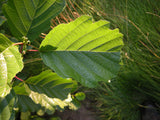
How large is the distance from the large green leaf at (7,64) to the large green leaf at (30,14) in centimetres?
9

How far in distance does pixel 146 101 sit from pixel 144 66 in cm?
36

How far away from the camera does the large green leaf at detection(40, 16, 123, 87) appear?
444 millimetres

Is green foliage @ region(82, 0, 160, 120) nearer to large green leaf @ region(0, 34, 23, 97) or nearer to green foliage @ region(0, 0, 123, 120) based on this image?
green foliage @ region(0, 0, 123, 120)

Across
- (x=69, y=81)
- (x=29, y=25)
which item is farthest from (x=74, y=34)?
(x=69, y=81)

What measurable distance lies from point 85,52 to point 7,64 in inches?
9.4

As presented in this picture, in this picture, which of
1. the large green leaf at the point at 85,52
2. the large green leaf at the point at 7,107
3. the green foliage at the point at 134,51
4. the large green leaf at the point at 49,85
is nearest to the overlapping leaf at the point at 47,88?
the large green leaf at the point at 49,85

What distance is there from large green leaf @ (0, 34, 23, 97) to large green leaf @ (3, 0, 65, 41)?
89 millimetres

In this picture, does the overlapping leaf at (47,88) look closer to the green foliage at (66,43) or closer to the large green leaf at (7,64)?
the green foliage at (66,43)

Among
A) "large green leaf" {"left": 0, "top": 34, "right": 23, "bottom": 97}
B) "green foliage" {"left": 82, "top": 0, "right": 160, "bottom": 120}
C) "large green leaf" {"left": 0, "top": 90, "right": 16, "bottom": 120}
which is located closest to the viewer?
"large green leaf" {"left": 0, "top": 34, "right": 23, "bottom": 97}

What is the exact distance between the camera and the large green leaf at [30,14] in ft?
1.44

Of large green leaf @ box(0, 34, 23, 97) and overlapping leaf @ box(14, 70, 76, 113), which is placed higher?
large green leaf @ box(0, 34, 23, 97)

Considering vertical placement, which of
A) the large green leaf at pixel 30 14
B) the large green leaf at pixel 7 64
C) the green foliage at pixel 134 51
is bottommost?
the green foliage at pixel 134 51

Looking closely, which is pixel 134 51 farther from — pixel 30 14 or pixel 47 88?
pixel 30 14

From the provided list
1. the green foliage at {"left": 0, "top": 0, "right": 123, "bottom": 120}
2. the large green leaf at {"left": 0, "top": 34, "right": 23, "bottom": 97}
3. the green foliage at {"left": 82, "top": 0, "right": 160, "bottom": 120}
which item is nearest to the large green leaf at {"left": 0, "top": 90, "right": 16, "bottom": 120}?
the green foliage at {"left": 0, "top": 0, "right": 123, "bottom": 120}
